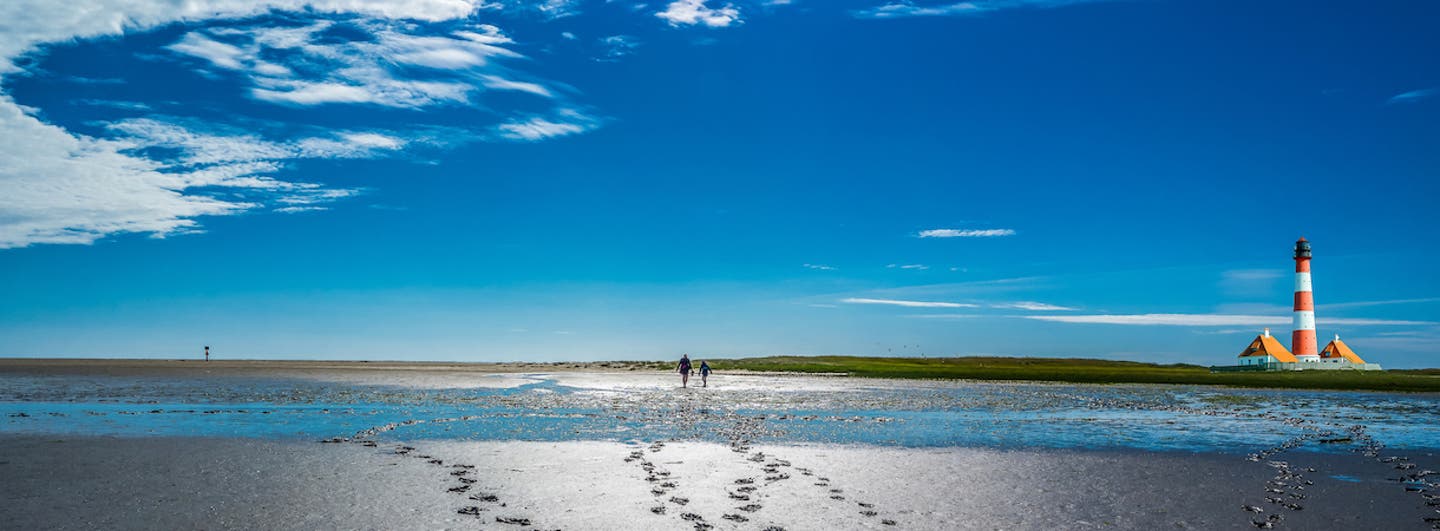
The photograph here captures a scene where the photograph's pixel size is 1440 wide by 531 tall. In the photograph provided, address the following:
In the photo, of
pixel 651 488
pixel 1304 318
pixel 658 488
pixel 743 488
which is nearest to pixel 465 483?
pixel 651 488

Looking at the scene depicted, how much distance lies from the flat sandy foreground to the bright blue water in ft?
9.41

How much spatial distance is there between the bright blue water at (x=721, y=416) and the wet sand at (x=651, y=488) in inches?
120

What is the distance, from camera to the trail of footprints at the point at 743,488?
43.0 feet

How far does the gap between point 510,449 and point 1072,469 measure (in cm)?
1255

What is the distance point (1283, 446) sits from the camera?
77.3 feet

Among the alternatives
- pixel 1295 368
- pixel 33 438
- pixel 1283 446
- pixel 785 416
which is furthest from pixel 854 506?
pixel 1295 368

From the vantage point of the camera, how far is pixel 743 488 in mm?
15586

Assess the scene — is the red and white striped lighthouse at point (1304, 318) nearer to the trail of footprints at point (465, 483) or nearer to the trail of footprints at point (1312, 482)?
the trail of footprints at point (1312, 482)

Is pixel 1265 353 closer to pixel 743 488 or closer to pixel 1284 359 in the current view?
pixel 1284 359

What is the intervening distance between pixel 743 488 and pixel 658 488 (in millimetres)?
1483

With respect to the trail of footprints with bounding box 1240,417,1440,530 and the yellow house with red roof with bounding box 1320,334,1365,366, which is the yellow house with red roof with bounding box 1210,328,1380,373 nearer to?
the yellow house with red roof with bounding box 1320,334,1365,366

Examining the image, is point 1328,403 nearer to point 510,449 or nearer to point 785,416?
point 785,416

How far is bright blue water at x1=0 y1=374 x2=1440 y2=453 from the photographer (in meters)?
24.9

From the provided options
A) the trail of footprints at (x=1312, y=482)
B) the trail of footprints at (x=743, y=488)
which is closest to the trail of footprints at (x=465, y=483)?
the trail of footprints at (x=743, y=488)
